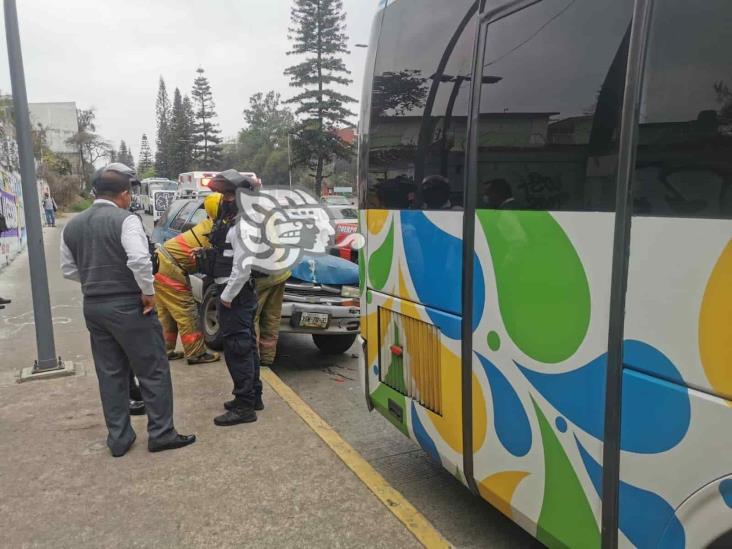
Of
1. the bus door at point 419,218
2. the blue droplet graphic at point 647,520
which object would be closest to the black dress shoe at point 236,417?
the bus door at point 419,218

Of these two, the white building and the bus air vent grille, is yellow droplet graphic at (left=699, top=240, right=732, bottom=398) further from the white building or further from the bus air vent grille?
the white building

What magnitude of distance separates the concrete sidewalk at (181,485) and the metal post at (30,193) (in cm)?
58

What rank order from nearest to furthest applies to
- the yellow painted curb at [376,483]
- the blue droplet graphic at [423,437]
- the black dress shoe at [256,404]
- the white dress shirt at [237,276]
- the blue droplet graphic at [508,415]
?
the blue droplet graphic at [508,415], the yellow painted curb at [376,483], the blue droplet graphic at [423,437], the white dress shirt at [237,276], the black dress shoe at [256,404]

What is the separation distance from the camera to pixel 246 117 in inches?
3888

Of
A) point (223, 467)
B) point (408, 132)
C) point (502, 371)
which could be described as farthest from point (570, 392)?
point (223, 467)

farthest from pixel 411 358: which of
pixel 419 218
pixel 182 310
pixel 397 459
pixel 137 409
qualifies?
pixel 182 310

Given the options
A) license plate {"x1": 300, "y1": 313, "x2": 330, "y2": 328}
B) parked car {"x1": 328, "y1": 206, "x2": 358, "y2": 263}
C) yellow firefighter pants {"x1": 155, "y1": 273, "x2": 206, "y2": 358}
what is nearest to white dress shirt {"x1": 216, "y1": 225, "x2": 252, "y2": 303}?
license plate {"x1": 300, "y1": 313, "x2": 330, "y2": 328}

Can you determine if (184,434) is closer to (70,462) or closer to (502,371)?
(70,462)

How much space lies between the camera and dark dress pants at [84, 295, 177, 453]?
11.7 ft

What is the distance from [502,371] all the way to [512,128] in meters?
0.99

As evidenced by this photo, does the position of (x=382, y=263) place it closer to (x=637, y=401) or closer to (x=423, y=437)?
(x=423, y=437)

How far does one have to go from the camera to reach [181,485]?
3.32 meters

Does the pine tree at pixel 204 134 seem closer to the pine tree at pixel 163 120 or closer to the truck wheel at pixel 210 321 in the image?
the pine tree at pixel 163 120

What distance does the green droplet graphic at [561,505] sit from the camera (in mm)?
2010
